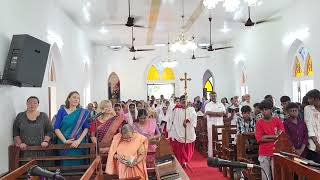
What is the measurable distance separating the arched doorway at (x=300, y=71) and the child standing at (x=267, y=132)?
5.94 metres

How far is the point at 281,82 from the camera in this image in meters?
13.0

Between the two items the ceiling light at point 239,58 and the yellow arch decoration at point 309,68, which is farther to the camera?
the ceiling light at point 239,58

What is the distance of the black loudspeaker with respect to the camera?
19.9 feet

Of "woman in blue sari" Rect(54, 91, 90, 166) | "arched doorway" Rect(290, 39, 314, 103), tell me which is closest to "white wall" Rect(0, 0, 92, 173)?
"woman in blue sari" Rect(54, 91, 90, 166)

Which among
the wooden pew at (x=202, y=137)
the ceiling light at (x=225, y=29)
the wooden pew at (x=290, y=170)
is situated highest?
the ceiling light at (x=225, y=29)

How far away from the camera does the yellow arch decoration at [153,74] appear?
71.8 ft

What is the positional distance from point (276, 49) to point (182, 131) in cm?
513

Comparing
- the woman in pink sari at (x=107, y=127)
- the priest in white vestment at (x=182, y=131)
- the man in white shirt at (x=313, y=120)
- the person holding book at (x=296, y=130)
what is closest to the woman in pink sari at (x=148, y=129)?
the woman in pink sari at (x=107, y=127)

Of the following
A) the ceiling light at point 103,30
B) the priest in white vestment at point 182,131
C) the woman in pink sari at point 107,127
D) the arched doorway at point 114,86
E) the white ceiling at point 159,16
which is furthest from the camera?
the arched doorway at point 114,86

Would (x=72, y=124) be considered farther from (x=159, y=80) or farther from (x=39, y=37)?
(x=159, y=80)

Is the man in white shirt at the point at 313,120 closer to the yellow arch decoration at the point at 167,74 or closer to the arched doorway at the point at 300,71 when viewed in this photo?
the arched doorway at the point at 300,71

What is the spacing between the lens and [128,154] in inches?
215

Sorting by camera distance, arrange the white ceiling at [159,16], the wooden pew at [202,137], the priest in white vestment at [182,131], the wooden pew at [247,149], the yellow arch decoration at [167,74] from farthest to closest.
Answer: the yellow arch decoration at [167,74]
the wooden pew at [202,137]
the white ceiling at [159,16]
the priest in white vestment at [182,131]
the wooden pew at [247,149]

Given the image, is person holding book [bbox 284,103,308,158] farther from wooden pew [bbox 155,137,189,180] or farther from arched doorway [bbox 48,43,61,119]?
arched doorway [bbox 48,43,61,119]
